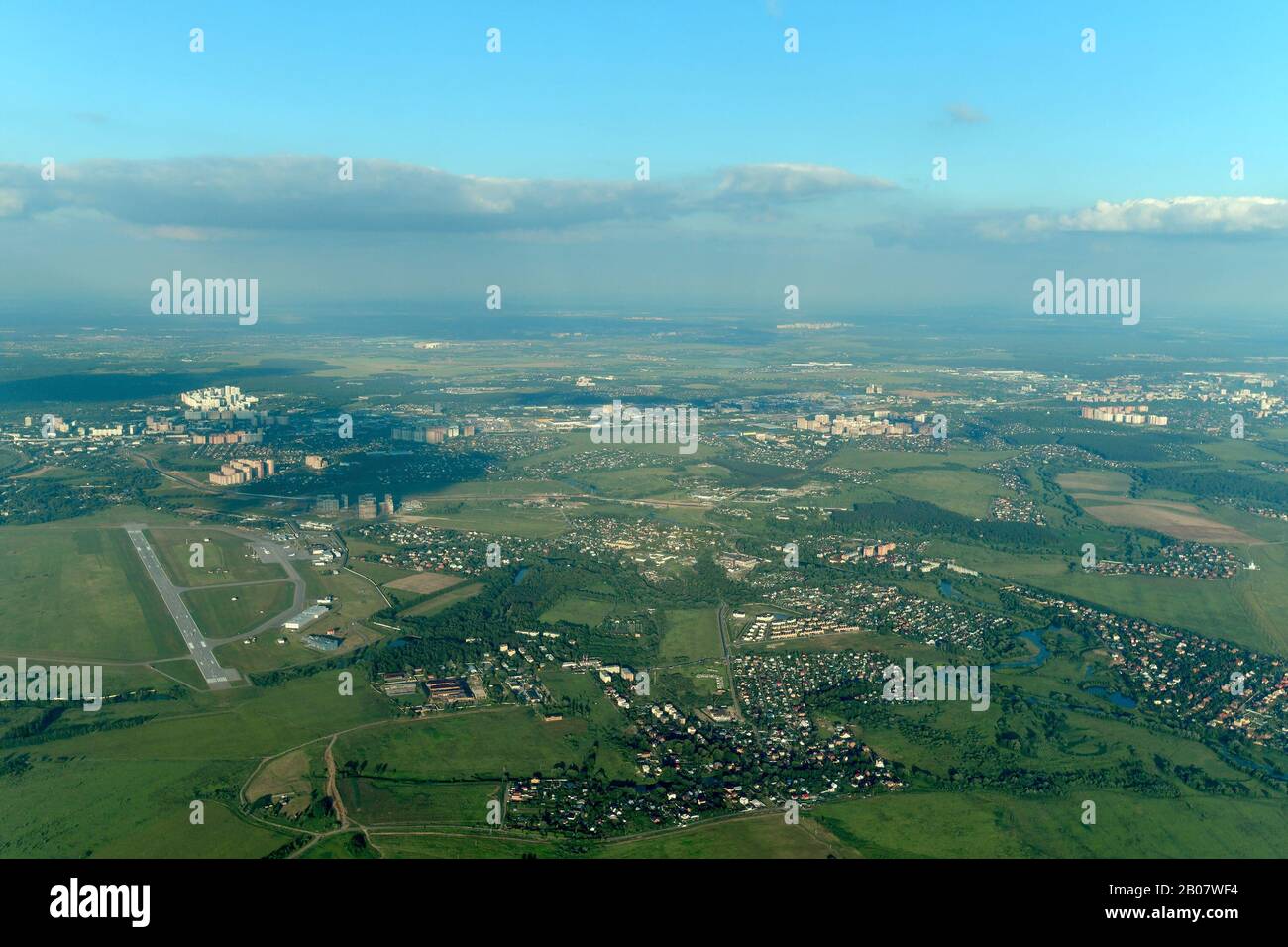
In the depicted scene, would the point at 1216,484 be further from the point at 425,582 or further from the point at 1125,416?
the point at 425,582

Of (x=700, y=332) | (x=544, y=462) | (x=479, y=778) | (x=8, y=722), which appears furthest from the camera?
(x=700, y=332)

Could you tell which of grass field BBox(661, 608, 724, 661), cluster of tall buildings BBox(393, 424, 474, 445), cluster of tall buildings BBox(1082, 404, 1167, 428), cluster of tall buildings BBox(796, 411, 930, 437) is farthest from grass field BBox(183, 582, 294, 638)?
cluster of tall buildings BBox(1082, 404, 1167, 428)

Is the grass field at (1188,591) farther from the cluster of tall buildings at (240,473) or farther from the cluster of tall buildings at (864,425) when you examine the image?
the cluster of tall buildings at (240,473)

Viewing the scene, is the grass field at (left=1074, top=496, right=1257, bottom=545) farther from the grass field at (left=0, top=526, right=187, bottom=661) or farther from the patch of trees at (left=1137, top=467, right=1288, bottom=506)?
the grass field at (left=0, top=526, right=187, bottom=661)

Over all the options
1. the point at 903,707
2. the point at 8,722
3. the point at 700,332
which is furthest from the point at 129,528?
the point at 700,332

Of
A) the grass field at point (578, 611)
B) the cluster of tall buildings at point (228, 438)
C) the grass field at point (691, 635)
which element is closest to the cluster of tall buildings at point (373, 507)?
the grass field at point (578, 611)
